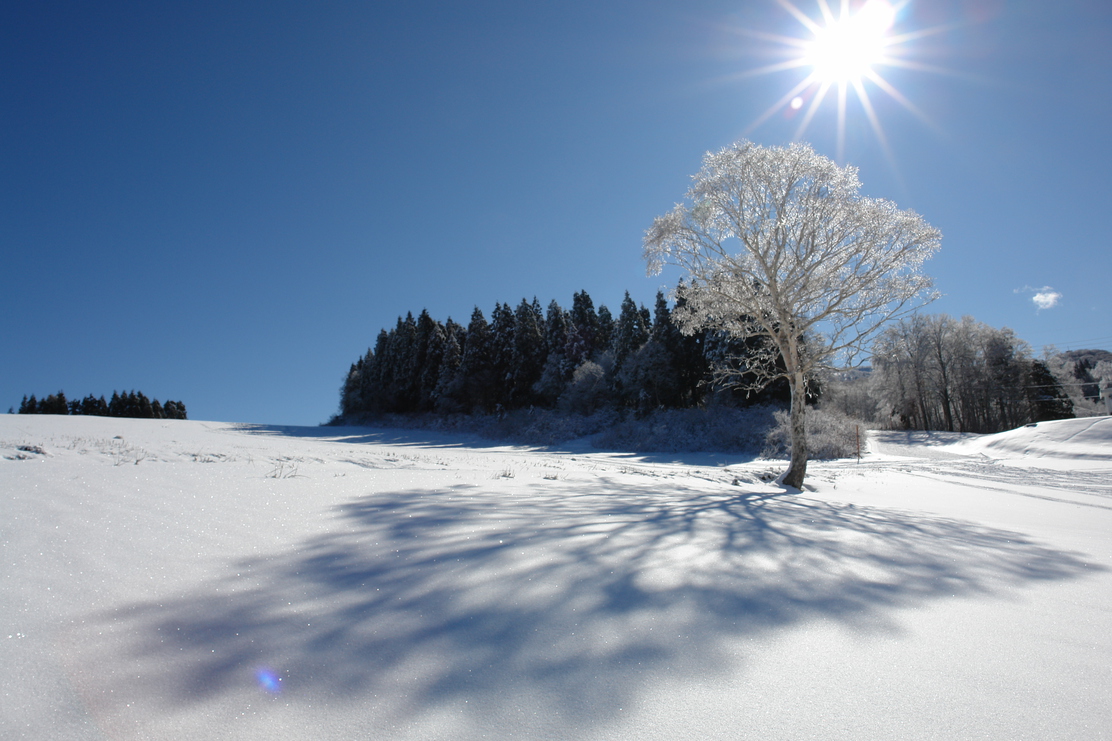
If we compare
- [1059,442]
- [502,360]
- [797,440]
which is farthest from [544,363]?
[797,440]

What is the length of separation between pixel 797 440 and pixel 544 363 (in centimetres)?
2673

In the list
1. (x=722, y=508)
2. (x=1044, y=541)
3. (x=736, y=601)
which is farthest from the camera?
(x=722, y=508)

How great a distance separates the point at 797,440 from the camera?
7.53 meters

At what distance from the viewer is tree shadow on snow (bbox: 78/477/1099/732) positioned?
1267 mm

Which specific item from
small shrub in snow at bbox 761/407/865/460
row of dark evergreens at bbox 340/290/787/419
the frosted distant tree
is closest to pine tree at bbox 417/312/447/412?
row of dark evergreens at bbox 340/290/787/419

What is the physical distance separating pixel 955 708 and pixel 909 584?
1081mm

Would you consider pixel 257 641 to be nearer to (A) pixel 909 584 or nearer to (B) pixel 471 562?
(B) pixel 471 562

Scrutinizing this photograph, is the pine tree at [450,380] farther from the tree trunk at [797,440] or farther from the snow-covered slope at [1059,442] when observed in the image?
the tree trunk at [797,440]

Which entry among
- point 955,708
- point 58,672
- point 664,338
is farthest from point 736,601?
point 664,338

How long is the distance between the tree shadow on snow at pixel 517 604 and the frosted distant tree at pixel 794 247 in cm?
466

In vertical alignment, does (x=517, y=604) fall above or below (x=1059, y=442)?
above

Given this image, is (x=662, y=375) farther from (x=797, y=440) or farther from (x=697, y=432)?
(x=797, y=440)

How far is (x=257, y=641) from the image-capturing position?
4.70 feet

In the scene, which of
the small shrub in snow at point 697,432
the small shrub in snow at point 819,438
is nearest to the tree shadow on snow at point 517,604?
the small shrub in snow at point 819,438
